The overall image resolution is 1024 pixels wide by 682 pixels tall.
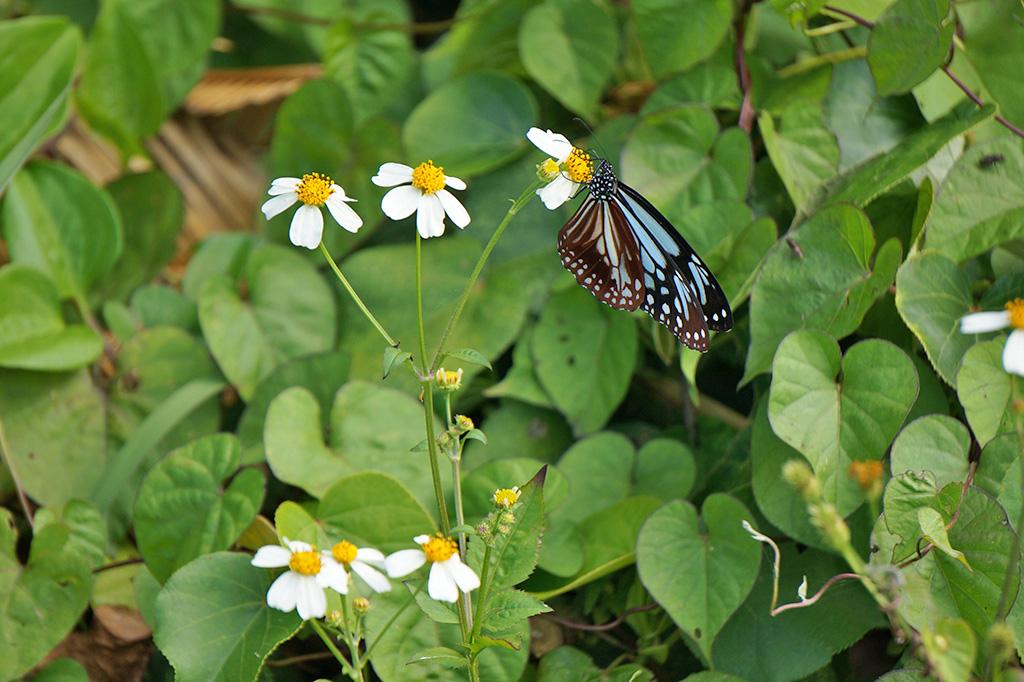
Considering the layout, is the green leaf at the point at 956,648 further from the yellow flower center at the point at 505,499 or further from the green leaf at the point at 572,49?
the green leaf at the point at 572,49

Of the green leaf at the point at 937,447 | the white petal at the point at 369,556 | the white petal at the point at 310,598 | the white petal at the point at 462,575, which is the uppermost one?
the white petal at the point at 462,575

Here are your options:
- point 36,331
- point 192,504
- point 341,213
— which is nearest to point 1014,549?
point 341,213

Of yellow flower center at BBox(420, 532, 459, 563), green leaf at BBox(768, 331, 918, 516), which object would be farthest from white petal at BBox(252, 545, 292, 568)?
green leaf at BBox(768, 331, 918, 516)

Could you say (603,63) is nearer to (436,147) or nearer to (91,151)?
(436,147)

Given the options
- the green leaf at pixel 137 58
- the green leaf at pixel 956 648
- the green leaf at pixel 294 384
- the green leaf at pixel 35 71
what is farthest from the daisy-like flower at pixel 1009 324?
the green leaf at pixel 137 58

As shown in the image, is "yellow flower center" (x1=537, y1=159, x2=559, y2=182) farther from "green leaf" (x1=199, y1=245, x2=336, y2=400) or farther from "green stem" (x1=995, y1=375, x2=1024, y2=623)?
"green leaf" (x1=199, y1=245, x2=336, y2=400)

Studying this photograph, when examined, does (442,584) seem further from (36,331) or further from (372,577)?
(36,331)
